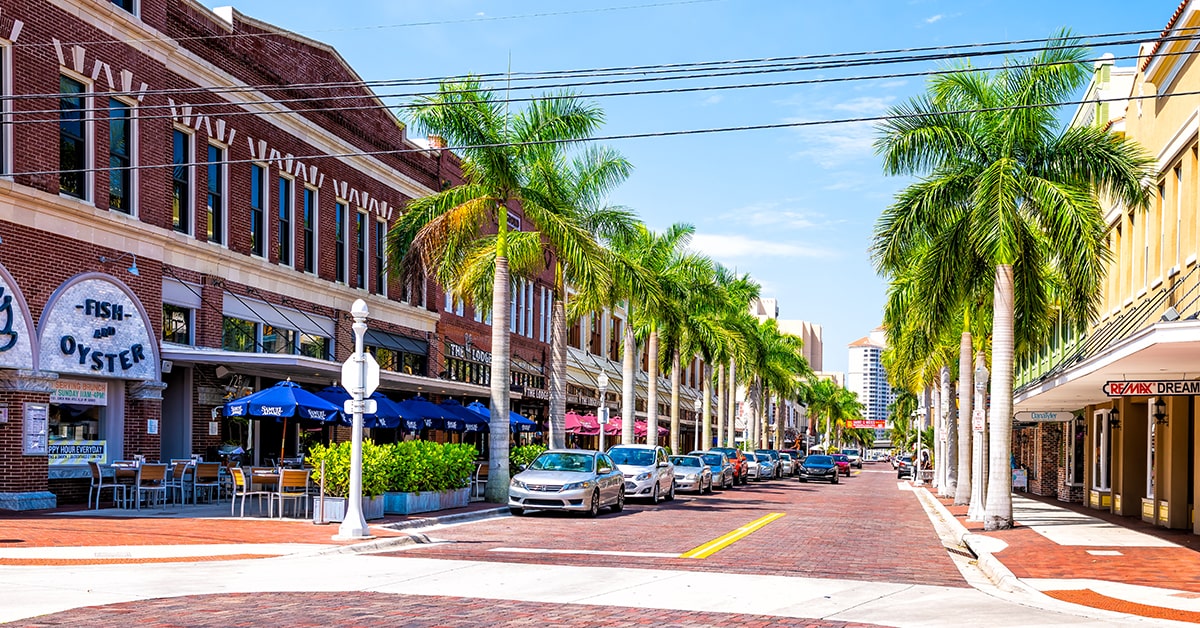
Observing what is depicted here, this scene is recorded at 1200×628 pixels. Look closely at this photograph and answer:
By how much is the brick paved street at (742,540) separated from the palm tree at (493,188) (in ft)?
13.5

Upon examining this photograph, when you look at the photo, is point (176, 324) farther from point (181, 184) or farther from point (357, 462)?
point (357, 462)

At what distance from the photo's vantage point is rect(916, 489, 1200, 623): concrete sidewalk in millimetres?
14250

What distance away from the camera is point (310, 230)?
36.6 meters

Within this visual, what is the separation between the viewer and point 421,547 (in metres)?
19.1

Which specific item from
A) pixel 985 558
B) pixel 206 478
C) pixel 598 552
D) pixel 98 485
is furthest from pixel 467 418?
pixel 985 558

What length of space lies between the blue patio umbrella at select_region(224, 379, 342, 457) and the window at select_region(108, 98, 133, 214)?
547cm

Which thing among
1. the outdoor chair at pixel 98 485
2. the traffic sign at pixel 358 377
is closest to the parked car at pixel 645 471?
the outdoor chair at pixel 98 485

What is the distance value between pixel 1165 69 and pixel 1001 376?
24.1 feet

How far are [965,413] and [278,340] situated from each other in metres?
19.2

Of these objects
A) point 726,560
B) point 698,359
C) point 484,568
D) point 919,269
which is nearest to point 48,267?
point 484,568

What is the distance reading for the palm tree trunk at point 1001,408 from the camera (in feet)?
82.4

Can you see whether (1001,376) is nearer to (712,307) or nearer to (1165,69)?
(1165,69)

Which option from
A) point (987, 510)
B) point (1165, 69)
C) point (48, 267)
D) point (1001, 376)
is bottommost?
point (987, 510)

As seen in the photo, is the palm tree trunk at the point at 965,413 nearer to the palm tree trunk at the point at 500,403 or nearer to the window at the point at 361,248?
the palm tree trunk at the point at 500,403
